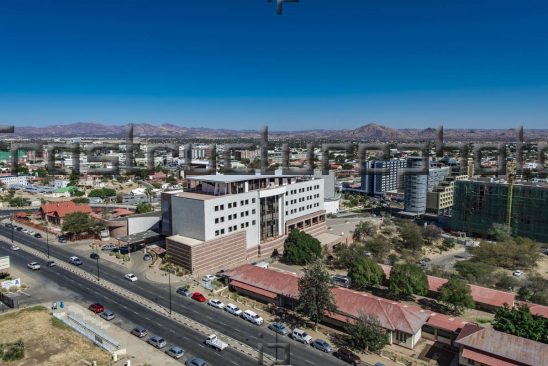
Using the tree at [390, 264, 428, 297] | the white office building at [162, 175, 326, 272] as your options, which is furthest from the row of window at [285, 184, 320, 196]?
the tree at [390, 264, 428, 297]

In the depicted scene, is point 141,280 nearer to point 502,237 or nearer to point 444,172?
point 502,237

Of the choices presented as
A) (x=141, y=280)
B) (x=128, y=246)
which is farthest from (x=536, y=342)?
(x=128, y=246)

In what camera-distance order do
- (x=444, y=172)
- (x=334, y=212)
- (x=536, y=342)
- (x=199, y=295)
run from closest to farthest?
(x=536, y=342)
(x=199, y=295)
(x=334, y=212)
(x=444, y=172)

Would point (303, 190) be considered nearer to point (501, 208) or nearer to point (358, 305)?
point (358, 305)

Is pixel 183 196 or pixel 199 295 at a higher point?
pixel 183 196

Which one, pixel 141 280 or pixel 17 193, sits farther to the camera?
pixel 17 193

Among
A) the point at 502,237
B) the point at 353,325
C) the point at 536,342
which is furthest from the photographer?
the point at 502,237
